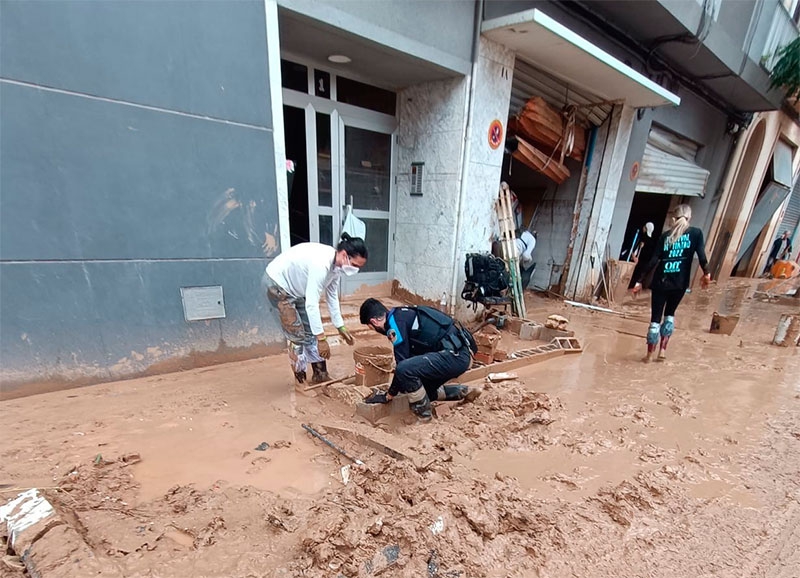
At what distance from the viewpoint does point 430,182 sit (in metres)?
5.93

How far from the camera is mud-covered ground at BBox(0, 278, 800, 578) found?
1711mm

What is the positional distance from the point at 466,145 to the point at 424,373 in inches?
151

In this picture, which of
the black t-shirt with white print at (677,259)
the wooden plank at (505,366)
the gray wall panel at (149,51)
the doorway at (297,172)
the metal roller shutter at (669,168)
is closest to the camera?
the gray wall panel at (149,51)

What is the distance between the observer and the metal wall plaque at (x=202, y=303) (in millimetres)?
3699

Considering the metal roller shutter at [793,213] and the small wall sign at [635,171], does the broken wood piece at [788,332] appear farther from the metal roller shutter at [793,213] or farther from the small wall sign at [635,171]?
the metal roller shutter at [793,213]

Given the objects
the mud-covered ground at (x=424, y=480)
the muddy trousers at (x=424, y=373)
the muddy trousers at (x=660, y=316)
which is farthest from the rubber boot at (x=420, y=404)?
the muddy trousers at (x=660, y=316)

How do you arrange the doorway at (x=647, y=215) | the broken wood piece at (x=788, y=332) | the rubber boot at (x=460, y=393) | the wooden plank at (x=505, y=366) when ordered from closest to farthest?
the rubber boot at (x=460, y=393)
the wooden plank at (x=505, y=366)
the broken wood piece at (x=788, y=332)
the doorway at (x=647, y=215)

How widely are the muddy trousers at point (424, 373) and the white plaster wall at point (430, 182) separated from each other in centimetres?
283

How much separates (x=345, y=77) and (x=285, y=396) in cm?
461

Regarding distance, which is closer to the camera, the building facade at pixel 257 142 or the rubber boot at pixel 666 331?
the building facade at pixel 257 142

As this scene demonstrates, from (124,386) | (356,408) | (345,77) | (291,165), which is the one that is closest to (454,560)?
(356,408)

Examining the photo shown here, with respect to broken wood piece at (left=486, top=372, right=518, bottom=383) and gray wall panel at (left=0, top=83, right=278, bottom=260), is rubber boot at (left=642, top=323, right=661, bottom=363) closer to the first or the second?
broken wood piece at (left=486, top=372, right=518, bottom=383)

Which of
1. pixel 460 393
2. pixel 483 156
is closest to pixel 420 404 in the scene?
pixel 460 393

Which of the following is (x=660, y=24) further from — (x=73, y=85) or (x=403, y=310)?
(x=73, y=85)
